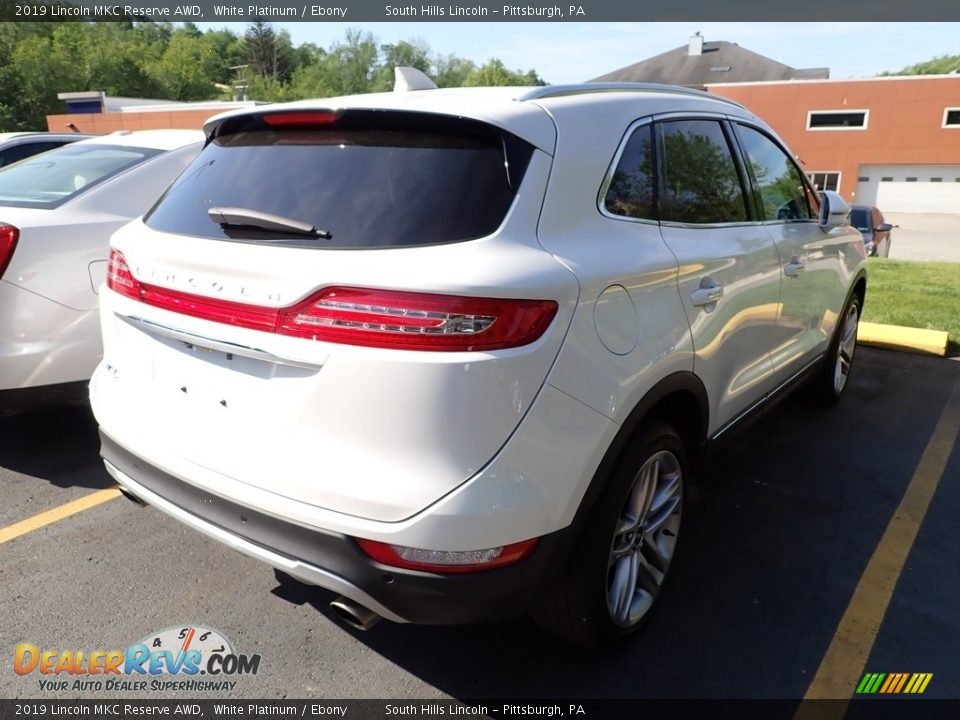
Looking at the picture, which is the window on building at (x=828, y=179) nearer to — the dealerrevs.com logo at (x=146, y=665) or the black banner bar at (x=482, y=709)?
the black banner bar at (x=482, y=709)

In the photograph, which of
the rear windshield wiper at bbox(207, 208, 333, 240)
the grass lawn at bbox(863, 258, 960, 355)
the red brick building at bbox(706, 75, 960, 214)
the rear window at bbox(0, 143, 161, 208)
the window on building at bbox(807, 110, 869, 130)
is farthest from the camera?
the window on building at bbox(807, 110, 869, 130)

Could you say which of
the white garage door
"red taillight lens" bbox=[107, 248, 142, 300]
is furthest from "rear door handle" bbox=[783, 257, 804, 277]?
the white garage door

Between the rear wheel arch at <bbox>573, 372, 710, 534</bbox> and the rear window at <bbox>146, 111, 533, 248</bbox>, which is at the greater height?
the rear window at <bbox>146, 111, 533, 248</bbox>

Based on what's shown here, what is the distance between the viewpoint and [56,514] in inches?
134

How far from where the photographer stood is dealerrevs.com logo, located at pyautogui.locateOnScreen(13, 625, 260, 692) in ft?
7.89

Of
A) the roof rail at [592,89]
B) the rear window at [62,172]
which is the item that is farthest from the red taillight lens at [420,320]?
the rear window at [62,172]

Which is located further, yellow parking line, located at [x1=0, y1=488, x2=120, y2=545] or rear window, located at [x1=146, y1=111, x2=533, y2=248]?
yellow parking line, located at [x1=0, y1=488, x2=120, y2=545]

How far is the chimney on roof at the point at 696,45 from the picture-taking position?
5234 centimetres

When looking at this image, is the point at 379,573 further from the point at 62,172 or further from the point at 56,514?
the point at 62,172

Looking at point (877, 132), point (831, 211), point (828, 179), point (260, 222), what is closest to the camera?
point (260, 222)

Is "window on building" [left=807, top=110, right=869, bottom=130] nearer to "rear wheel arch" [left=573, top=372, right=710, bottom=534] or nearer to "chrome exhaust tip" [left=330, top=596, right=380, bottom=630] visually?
"rear wheel arch" [left=573, top=372, right=710, bottom=534]

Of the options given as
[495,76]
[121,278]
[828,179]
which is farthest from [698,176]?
[495,76]

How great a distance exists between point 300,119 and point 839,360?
397cm

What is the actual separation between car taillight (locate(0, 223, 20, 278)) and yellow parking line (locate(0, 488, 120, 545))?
112cm
